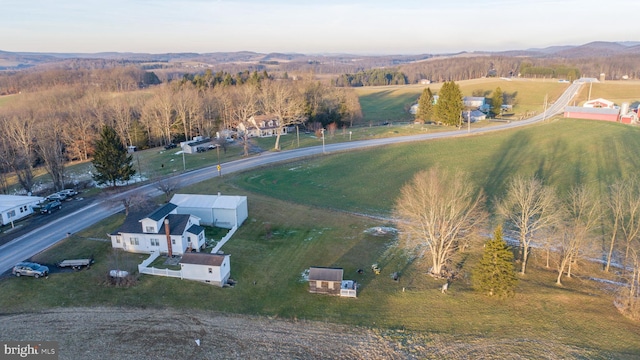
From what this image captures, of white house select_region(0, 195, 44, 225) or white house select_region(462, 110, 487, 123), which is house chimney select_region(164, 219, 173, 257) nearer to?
white house select_region(0, 195, 44, 225)

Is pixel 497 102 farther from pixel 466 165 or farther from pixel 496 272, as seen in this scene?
pixel 496 272

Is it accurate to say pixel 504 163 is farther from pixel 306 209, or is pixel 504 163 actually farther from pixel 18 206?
pixel 18 206

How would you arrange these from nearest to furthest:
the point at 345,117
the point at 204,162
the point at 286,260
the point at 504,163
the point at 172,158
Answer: the point at 286,260, the point at 504,163, the point at 204,162, the point at 172,158, the point at 345,117

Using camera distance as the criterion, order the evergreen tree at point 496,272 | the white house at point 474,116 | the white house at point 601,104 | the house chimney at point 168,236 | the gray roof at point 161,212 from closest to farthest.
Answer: the evergreen tree at point 496,272 → the house chimney at point 168,236 → the gray roof at point 161,212 → the white house at point 474,116 → the white house at point 601,104

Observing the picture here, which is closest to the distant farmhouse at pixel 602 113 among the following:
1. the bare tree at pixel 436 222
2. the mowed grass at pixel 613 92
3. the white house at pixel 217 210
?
the mowed grass at pixel 613 92

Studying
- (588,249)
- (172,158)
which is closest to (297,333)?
(588,249)

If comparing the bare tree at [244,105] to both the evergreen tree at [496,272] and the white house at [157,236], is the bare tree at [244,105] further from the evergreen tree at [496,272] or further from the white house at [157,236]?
the evergreen tree at [496,272]

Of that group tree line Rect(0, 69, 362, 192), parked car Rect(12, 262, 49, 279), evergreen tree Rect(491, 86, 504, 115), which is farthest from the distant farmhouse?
parked car Rect(12, 262, 49, 279)
